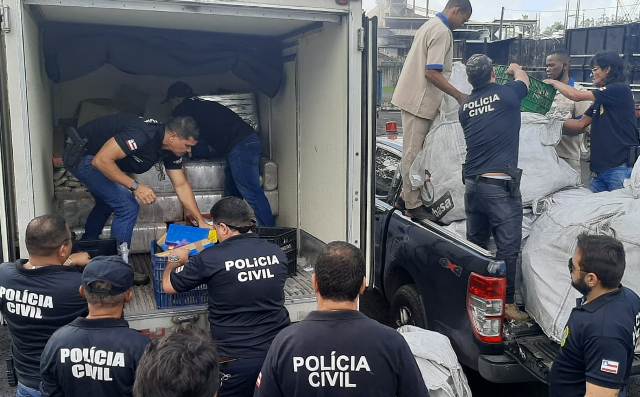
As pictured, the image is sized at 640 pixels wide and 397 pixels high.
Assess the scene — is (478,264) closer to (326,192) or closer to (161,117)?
A: (326,192)

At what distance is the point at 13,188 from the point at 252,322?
1.55 meters

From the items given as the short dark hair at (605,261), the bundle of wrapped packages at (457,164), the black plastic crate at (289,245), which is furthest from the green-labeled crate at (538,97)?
the short dark hair at (605,261)

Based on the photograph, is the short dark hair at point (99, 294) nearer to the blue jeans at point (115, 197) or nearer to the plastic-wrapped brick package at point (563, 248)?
the blue jeans at point (115, 197)

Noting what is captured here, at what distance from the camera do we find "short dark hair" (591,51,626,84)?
492 centimetres

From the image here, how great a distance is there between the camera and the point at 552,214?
407 cm

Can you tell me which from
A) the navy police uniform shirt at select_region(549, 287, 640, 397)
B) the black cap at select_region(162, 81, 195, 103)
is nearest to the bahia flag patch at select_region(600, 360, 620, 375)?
the navy police uniform shirt at select_region(549, 287, 640, 397)

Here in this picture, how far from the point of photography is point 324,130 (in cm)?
439

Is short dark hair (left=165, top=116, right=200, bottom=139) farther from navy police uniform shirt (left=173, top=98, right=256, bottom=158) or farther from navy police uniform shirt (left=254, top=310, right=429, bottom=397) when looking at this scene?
navy police uniform shirt (left=254, top=310, right=429, bottom=397)

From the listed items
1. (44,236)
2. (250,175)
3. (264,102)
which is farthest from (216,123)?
(44,236)

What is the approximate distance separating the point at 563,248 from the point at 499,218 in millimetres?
473

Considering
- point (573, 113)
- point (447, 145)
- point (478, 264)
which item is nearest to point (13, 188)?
point (478, 264)

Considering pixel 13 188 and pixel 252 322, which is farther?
pixel 13 188

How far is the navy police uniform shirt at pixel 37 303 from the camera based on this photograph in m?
2.62

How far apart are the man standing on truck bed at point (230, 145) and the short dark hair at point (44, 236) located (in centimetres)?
256
